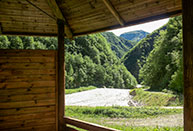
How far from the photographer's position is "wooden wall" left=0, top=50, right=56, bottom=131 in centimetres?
304

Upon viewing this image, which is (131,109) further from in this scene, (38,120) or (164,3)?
(164,3)

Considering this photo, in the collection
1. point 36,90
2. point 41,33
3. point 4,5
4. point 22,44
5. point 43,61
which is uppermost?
point 22,44

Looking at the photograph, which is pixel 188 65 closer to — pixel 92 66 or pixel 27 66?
pixel 27 66

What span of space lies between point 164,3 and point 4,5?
2716 millimetres

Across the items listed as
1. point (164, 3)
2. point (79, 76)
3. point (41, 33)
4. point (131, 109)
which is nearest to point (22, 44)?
point (79, 76)

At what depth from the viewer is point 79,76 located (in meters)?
34.2

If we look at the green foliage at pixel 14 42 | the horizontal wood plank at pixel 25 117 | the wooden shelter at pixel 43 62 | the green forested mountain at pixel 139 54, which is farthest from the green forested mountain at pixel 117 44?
the horizontal wood plank at pixel 25 117

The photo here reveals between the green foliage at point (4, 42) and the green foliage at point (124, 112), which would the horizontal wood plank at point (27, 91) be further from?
the green foliage at point (4, 42)

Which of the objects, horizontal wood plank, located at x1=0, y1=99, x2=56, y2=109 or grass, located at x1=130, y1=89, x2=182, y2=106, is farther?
grass, located at x1=130, y1=89, x2=182, y2=106

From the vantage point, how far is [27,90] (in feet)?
10.4

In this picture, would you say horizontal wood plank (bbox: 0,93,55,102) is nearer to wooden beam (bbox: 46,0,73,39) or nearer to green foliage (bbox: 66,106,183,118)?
wooden beam (bbox: 46,0,73,39)

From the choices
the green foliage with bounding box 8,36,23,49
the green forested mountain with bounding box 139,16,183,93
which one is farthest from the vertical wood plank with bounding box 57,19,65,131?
the green foliage with bounding box 8,36,23,49

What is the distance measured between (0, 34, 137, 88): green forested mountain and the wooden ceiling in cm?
2535

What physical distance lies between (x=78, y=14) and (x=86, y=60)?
34.6 metres
